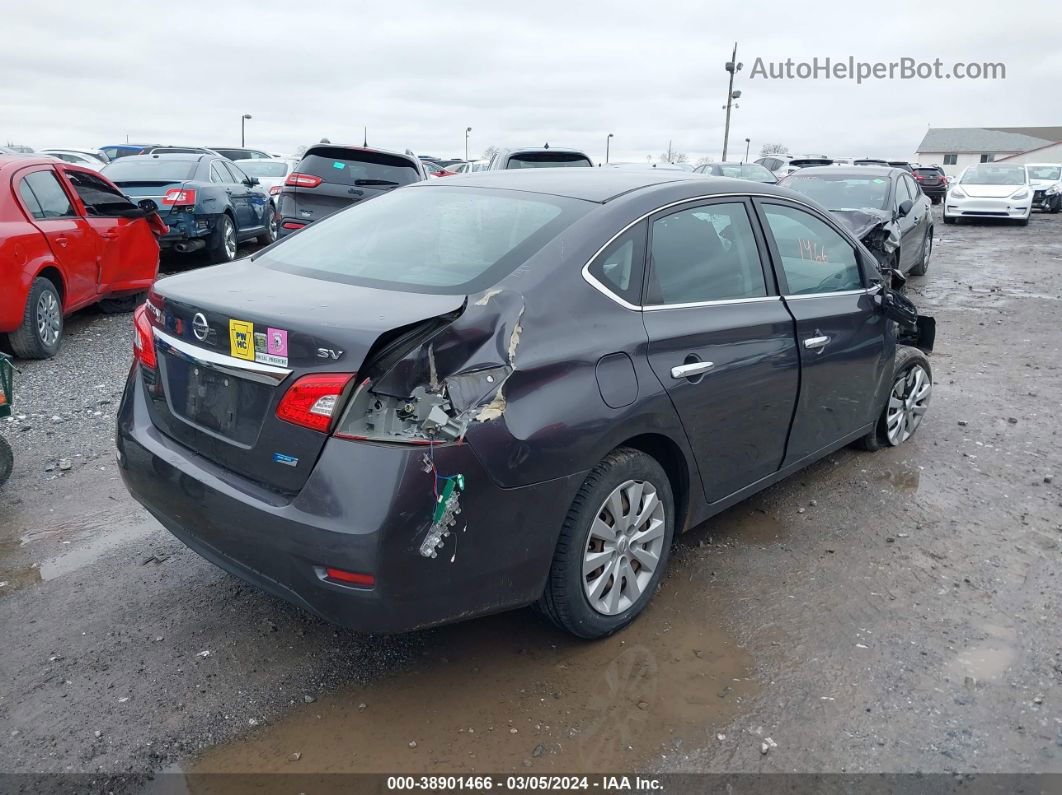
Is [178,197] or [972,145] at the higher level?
[972,145]

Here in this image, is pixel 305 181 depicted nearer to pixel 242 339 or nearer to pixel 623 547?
pixel 242 339

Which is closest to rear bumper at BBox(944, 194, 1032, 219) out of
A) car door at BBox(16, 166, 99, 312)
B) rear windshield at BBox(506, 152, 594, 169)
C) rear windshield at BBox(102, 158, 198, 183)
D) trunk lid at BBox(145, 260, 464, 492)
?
rear windshield at BBox(506, 152, 594, 169)

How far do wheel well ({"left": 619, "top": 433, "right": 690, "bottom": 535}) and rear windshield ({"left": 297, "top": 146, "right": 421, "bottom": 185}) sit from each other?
25.5 feet

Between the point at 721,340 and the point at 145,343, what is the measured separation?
2.23 m

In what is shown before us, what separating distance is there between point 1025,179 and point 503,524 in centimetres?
2307

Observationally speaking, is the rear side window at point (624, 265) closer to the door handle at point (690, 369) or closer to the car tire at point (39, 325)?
the door handle at point (690, 369)

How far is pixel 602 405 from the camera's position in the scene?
2787mm

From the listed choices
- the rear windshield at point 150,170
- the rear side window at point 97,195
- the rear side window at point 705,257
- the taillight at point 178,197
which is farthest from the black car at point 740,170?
the rear side window at point 705,257

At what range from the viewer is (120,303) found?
866cm

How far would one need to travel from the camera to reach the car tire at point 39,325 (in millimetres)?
6379

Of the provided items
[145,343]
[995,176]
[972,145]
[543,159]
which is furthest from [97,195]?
[972,145]

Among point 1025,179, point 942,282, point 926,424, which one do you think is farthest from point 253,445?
point 1025,179

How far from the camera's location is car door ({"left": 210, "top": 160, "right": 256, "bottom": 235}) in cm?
1162

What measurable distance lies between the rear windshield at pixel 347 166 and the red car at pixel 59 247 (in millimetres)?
2337
